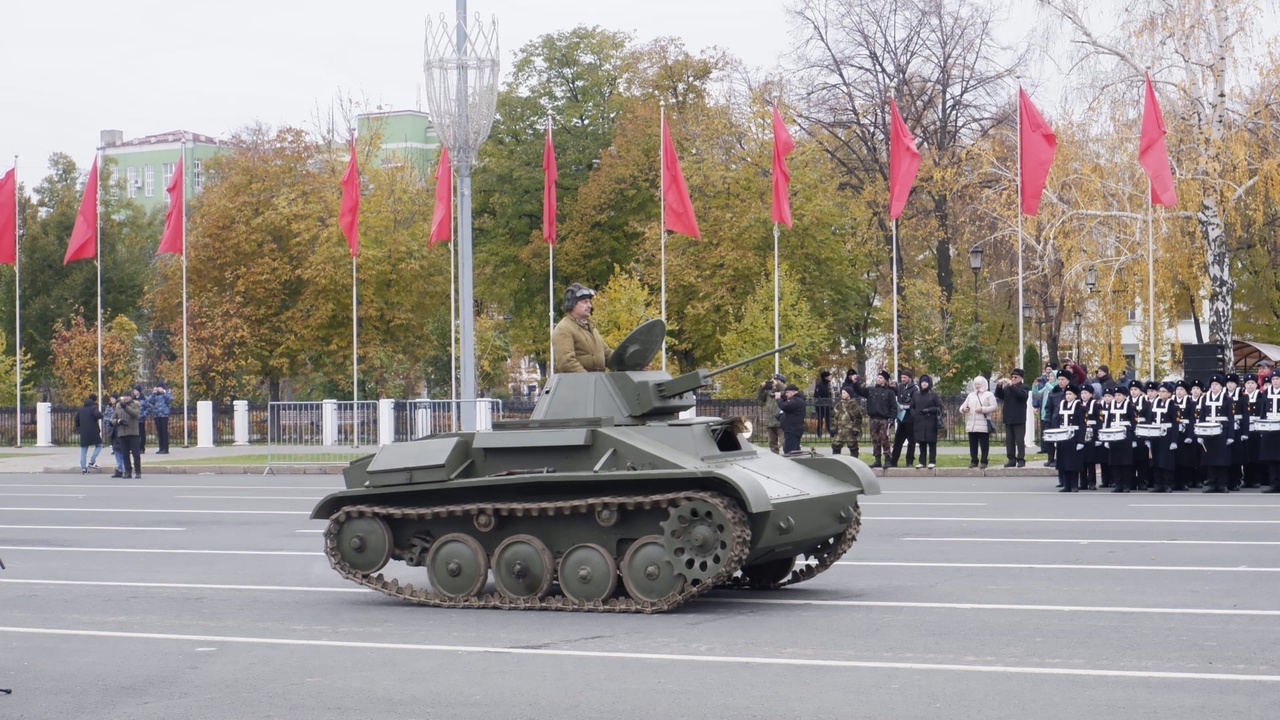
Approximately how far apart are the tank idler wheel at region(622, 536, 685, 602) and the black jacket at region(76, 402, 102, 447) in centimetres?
2259

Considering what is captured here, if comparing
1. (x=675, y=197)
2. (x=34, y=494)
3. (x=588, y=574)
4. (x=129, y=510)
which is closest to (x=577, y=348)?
(x=588, y=574)

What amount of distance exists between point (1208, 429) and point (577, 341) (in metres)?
12.7

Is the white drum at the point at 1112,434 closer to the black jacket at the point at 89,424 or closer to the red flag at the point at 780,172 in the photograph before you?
the red flag at the point at 780,172

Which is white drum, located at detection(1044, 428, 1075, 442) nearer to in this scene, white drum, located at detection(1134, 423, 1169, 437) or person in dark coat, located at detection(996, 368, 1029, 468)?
white drum, located at detection(1134, 423, 1169, 437)

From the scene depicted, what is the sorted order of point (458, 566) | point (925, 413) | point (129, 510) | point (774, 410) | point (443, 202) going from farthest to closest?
point (443, 202)
point (774, 410)
point (925, 413)
point (129, 510)
point (458, 566)

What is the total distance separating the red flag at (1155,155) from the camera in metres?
30.4

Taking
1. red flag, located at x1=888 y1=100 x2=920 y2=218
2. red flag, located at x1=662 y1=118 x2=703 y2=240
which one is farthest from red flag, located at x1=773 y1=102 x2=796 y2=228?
red flag, located at x1=888 y1=100 x2=920 y2=218

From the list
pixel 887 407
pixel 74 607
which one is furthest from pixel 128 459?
pixel 74 607

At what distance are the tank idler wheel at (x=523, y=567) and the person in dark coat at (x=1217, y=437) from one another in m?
13.6

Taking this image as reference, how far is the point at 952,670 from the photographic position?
8.55 metres

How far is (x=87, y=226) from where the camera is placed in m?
40.3

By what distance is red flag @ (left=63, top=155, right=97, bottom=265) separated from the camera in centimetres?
3978

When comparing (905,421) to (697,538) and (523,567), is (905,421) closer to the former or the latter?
(523,567)

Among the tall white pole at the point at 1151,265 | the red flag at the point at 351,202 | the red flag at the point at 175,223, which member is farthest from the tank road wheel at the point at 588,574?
the red flag at the point at 175,223
